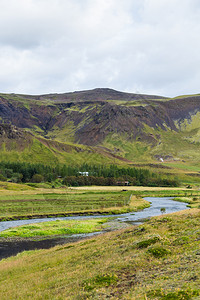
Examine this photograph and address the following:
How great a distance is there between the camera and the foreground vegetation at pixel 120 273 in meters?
15.7

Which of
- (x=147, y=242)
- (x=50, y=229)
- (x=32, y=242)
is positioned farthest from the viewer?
(x=50, y=229)

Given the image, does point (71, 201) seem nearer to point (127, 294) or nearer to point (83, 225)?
point (83, 225)

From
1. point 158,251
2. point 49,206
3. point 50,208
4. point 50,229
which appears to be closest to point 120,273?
point 158,251

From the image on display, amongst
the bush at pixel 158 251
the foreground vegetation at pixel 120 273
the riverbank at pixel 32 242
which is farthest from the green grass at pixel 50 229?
the bush at pixel 158 251

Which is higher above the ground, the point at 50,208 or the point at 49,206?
the point at 50,208

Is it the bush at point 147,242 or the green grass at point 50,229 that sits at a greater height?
the bush at point 147,242

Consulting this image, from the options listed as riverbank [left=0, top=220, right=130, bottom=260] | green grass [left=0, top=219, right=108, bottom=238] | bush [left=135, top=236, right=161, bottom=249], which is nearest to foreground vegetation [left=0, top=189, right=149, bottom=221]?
green grass [left=0, top=219, right=108, bottom=238]

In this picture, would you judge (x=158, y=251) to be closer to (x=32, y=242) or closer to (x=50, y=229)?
(x=32, y=242)

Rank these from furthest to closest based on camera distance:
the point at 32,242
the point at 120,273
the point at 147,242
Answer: the point at 32,242 → the point at 147,242 → the point at 120,273

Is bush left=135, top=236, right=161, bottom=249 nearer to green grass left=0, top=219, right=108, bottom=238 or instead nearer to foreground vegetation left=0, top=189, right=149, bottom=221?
green grass left=0, top=219, right=108, bottom=238

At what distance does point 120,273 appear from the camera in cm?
1948

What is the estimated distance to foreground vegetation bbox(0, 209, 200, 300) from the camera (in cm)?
1568

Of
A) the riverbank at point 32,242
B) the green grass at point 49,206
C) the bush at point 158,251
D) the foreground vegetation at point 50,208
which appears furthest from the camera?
the green grass at point 49,206

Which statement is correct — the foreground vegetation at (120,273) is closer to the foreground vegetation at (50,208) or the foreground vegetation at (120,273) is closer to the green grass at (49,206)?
the foreground vegetation at (50,208)
